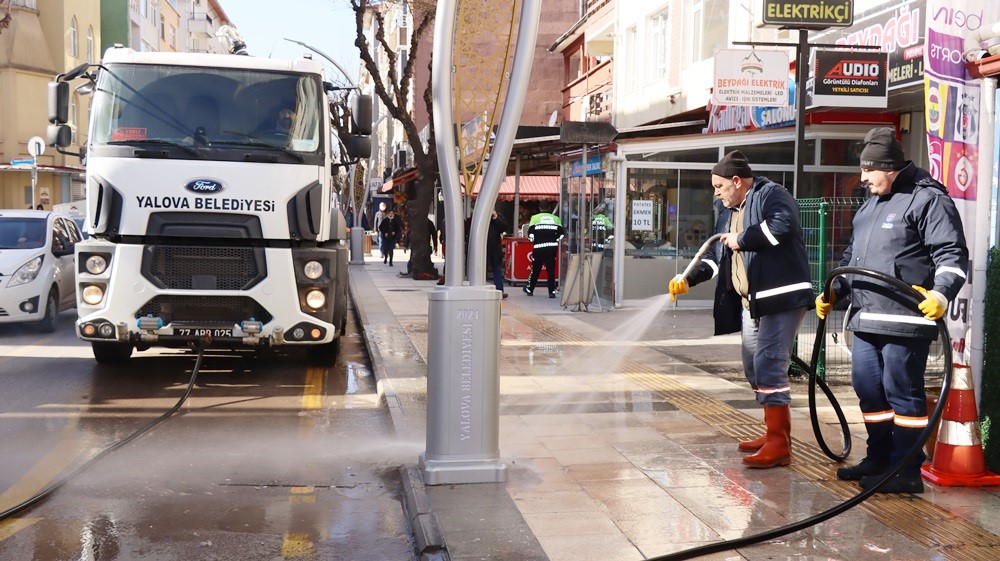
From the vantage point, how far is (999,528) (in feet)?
17.2

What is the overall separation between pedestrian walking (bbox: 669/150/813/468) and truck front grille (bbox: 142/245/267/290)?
175 inches

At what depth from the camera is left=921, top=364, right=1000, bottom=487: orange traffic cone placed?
6.00 meters

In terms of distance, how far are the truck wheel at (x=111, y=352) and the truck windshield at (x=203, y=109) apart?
229 centimetres

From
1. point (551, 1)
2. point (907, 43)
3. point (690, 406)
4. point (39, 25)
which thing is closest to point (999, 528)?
point (690, 406)

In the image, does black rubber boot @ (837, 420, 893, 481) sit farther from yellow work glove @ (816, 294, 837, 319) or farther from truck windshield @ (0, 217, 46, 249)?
truck windshield @ (0, 217, 46, 249)

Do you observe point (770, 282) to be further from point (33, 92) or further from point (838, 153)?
point (33, 92)

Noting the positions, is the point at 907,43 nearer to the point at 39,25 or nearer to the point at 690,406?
the point at 690,406

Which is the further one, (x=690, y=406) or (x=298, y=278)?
(x=298, y=278)

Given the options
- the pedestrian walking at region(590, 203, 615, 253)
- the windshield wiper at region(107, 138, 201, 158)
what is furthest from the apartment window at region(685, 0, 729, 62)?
the windshield wiper at region(107, 138, 201, 158)

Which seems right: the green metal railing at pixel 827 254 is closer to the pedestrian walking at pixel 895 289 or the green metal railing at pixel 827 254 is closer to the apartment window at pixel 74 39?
the pedestrian walking at pixel 895 289

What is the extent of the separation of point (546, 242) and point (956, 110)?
1407 cm

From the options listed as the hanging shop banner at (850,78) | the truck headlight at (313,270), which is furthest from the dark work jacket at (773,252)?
the truck headlight at (313,270)

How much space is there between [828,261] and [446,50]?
5.32m

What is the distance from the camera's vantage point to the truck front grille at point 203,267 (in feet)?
31.3
